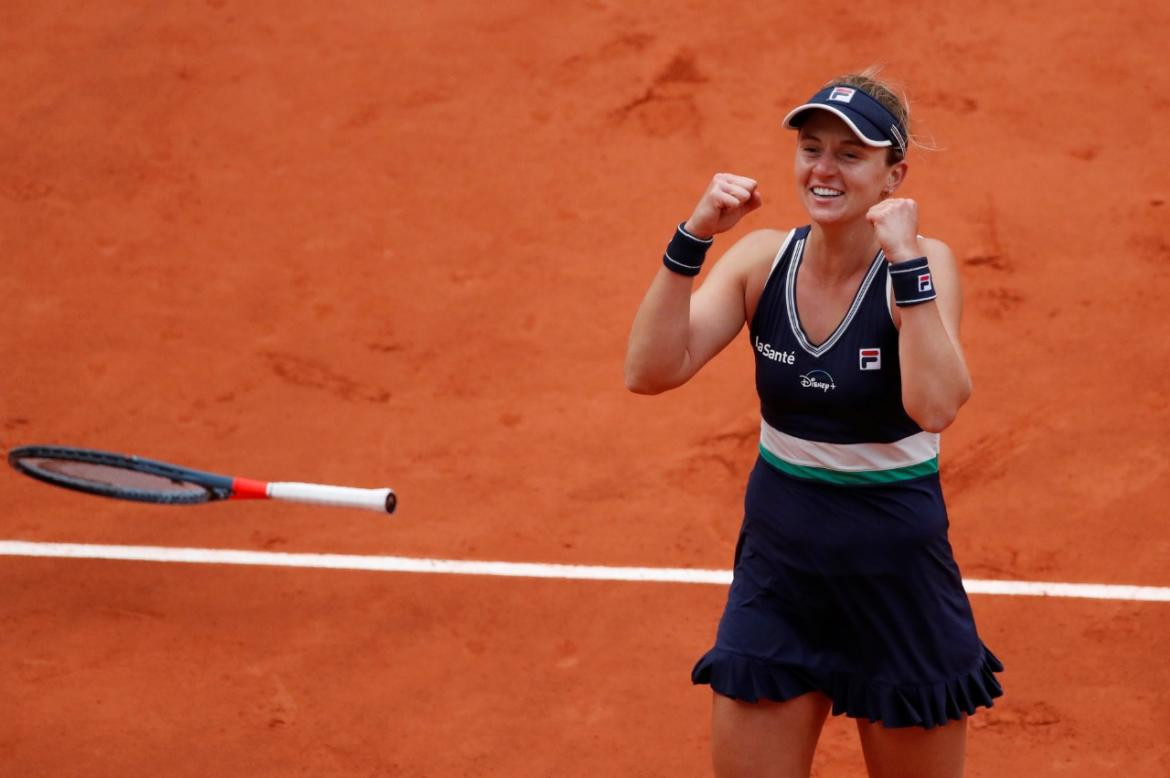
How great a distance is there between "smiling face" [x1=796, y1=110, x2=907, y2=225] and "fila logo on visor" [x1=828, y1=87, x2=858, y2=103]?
0.14ft

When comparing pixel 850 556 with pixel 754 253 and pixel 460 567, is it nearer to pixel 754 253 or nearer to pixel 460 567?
pixel 754 253

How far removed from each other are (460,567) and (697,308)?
3127mm

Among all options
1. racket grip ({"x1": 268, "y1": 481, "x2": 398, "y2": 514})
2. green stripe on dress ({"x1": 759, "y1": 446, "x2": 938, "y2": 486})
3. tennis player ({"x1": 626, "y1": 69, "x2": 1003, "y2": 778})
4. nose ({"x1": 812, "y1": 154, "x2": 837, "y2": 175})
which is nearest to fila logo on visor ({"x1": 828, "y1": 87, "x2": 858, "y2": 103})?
tennis player ({"x1": 626, "y1": 69, "x2": 1003, "y2": 778})

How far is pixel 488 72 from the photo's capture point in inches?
399

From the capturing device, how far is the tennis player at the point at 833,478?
3.79 metres

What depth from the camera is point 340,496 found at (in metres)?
3.87

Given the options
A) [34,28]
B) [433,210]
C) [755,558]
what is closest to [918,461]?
[755,558]

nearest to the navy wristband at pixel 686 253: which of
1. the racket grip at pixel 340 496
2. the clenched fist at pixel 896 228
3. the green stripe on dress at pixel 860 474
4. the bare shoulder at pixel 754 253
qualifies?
the bare shoulder at pixel 754 253

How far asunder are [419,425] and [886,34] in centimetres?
426

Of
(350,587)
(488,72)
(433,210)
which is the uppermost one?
(488,72)

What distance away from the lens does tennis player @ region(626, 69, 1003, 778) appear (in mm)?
3789

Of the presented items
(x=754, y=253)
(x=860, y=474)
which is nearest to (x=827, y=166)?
(x=754, y=253)

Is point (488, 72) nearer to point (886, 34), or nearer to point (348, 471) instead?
point (886, 34)

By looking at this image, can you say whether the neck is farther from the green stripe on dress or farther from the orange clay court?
the orange clay court
